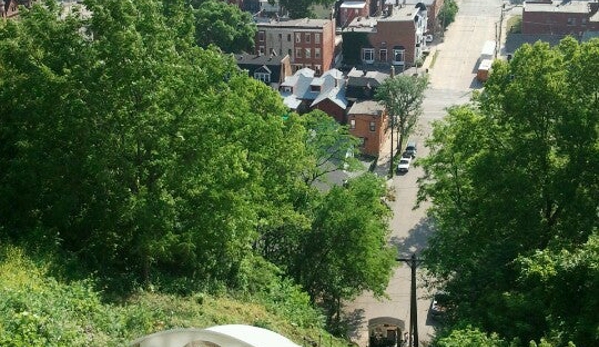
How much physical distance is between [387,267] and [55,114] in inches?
631

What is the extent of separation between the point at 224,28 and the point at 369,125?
1736cm

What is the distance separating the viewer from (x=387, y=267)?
96.9 ft

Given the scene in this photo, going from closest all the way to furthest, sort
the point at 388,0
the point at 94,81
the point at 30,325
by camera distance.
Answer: the point at 30,325
the point at 94,81
the point at 388,0

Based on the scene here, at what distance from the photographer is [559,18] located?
70062 millimetres

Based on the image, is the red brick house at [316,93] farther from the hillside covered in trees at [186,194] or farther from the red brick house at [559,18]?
the hillside covered in trees at [186,194]

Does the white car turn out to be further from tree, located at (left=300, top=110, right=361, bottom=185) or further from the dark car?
tree, located at (left=300, top=110, right=361, bottom=185)

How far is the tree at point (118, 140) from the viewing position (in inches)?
658

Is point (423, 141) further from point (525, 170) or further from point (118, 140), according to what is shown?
point (118, 140)

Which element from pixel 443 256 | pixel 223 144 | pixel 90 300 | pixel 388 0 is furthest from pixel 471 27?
pixel 90 300

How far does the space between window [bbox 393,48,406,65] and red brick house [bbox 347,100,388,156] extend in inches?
537

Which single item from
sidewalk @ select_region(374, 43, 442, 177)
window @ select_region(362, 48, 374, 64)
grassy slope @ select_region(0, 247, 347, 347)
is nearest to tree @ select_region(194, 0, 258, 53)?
window @ select_region(362, 48, 374, 64)

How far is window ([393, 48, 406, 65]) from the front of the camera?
2530 inches

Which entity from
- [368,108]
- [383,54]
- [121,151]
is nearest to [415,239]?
[368,108]

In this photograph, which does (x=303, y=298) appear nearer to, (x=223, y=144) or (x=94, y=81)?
(x=223, y=144)
